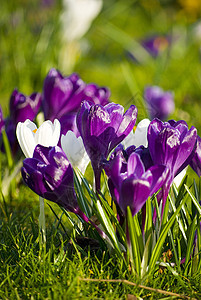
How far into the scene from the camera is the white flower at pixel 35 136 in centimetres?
88

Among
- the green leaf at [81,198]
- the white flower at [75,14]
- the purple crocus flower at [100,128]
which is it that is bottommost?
the green leaf at [81,198]

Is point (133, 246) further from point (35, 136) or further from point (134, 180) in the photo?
point (35, 136)

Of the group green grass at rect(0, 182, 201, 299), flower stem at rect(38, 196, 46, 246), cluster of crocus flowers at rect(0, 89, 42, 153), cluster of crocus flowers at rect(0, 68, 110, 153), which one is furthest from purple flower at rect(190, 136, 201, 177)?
cluster of crocus flowers at rect(0, 89, 42, 153)

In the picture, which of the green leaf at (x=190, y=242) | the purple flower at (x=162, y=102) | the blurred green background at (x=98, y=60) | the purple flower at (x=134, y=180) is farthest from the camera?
the blurred green background at (x=98, y=60)

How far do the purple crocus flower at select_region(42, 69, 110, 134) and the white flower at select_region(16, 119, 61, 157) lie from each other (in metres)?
0.38

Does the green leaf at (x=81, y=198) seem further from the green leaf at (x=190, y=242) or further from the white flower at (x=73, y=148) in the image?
the green leaf at (x=190, y=242)

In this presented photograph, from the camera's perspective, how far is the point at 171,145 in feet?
2.59

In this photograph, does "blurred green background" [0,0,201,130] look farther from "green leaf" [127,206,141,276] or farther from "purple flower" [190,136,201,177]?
"green leaf" [127,206,141,276]

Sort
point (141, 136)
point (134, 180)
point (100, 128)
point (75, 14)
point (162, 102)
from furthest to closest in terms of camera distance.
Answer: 1. point (75, 14)
2. point (162, 102)
3. point (141, 136)
4. point (100, 128)
5. point (134, 180)

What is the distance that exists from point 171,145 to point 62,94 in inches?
23.2

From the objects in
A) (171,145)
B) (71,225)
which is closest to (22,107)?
(71,225)

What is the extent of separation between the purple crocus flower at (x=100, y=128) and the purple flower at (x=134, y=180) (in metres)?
0.07

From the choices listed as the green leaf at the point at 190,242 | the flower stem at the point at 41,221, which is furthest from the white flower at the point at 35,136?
the green leaf at the point at 190,242

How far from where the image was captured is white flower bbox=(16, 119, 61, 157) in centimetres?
88
